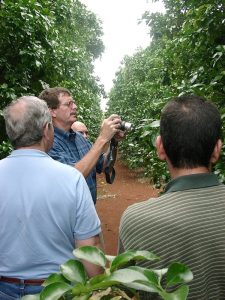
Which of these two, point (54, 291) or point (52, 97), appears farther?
point (52, 97)

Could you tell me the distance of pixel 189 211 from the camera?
1.13 metres

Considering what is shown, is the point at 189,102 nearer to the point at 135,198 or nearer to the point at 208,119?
the point at 208,119

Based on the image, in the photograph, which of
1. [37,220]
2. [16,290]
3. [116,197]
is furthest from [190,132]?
[116,197]

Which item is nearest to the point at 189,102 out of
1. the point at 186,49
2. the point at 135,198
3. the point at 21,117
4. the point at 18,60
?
the point at 21,117

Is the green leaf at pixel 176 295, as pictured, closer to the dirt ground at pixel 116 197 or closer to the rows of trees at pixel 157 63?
the rows of trees at pixel 157 63

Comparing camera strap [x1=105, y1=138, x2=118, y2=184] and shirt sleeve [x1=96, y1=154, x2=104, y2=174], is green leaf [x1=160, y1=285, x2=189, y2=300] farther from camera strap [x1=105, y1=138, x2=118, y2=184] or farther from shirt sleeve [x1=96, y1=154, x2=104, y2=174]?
shirt sleeve [x1=96, y1=154, x2=104, y2=174]

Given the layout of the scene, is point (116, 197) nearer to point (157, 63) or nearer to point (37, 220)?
point (157, 63)

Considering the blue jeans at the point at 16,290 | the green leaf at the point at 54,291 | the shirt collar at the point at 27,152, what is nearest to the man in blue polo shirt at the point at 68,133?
the shirt collar at the point at 27,152

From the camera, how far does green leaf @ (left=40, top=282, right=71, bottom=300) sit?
2.58 ft

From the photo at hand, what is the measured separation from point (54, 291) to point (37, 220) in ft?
2.89

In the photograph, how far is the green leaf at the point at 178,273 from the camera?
0.85 metres

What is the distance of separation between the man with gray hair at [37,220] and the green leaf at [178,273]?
0.87 m

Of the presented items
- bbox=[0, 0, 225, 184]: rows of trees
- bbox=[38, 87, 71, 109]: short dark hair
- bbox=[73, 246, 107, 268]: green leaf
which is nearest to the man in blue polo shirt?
bbox=[38, 87, 71, 109]: short dark hair

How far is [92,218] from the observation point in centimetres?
171
